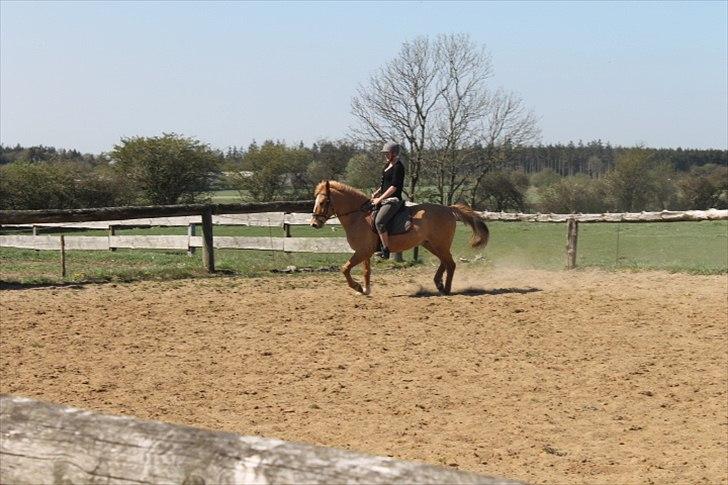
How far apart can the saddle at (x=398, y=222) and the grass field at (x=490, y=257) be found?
10.1ft

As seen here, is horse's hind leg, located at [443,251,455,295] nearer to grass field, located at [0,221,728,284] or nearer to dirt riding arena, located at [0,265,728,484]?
dirt riding arena, located at [0,265,728,484]

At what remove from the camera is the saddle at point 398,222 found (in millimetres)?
12586

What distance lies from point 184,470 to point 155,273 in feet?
41.9

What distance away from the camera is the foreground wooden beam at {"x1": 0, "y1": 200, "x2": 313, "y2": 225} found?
43.9ft

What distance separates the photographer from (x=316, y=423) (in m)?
6.51

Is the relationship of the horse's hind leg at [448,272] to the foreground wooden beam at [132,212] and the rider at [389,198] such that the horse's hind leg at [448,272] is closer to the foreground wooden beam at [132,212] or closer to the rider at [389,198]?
the rider at [389,198]

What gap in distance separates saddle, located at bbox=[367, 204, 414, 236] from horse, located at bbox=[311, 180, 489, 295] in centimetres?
4

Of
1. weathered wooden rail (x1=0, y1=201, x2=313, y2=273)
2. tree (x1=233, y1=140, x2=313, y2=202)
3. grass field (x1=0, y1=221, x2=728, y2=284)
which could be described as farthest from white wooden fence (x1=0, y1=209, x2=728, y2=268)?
tree (x1=233, y1=140, x2=313, y2=202)

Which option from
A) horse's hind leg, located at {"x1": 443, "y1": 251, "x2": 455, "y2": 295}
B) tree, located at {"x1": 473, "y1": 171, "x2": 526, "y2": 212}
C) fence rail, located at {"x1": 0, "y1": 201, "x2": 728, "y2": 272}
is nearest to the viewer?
horse's hind leg, located at {"x1": 443, "y1": 251, "x2": 455, "y2": 295}

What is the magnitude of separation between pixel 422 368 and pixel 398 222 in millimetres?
4664

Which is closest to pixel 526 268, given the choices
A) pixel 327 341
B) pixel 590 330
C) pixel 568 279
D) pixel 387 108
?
pixel 568 279

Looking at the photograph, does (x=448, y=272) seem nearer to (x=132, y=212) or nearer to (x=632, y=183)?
(x=132, y=212)

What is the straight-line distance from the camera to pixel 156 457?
1.80 meters

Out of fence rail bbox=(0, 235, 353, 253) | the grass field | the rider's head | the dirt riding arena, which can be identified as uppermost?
the rider's head
